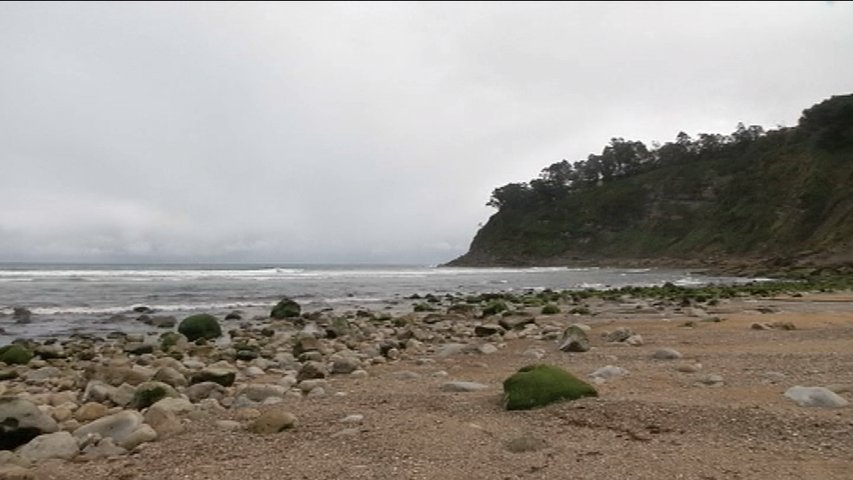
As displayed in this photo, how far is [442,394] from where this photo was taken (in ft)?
23.3

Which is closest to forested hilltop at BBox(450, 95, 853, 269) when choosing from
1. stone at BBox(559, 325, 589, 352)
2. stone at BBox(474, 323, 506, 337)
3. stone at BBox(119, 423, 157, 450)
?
stone at BBox(474, 323, 506, 337)

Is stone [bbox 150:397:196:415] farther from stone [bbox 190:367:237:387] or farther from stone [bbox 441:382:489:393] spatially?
stone [bbox 441:382:489:393]

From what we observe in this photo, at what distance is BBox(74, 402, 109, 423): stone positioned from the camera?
677cm

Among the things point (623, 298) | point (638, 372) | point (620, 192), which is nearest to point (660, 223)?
point (620, 192)

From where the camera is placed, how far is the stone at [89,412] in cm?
677

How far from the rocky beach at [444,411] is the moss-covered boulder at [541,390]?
0.42 ft

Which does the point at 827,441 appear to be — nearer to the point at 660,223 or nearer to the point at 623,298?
the point at 623,298

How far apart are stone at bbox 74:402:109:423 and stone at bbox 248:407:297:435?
209 centimetres

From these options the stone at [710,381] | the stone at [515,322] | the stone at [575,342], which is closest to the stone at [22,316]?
the stone at [515,322]

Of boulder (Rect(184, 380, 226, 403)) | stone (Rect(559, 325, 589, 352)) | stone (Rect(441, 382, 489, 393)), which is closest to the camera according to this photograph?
stone (Rect(441, 382, 489, 393))

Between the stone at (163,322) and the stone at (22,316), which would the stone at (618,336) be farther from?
the stone at (22,316)

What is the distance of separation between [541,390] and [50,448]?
4.44 meters

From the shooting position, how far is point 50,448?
5527mm

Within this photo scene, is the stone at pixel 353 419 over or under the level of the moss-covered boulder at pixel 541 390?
under
